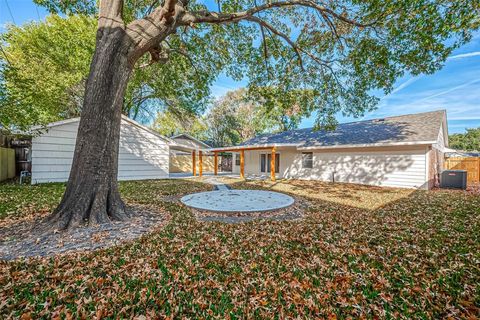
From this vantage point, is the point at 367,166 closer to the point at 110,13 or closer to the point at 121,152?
the point at 110,13

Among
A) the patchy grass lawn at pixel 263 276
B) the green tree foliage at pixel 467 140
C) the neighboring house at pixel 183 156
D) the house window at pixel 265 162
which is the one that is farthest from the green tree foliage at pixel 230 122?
the green tree foliage at pixel 467 140

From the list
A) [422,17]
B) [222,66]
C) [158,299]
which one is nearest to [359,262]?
[158,299]

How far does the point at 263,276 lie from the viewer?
2.68 m

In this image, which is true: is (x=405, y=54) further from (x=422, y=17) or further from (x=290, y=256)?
(x=290, y=256)

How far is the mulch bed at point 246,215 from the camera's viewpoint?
523 centimetres

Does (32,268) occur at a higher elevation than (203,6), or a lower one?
lower

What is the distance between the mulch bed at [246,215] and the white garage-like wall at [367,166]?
773 cm

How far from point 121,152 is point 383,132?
50.4 ft

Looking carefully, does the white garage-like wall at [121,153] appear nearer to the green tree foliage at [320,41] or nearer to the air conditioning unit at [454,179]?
the green tree foliage at [320,41]

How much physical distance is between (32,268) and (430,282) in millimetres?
5155

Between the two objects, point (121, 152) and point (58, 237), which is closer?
point (58, 237)

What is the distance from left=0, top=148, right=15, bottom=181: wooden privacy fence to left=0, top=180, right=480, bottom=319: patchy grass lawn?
11192 mm

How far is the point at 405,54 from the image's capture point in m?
5.91

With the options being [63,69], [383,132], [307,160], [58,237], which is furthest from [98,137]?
[383,132]
